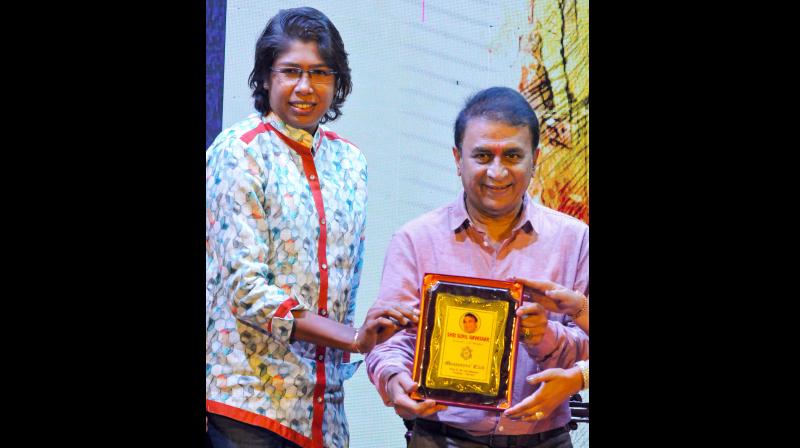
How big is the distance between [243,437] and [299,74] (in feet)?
4.03

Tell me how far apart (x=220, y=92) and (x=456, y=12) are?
855 mm

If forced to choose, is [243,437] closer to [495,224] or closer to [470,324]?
[470,324]

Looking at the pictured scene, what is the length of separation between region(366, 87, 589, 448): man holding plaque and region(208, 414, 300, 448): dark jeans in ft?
1.26

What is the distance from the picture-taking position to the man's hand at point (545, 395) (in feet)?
12.1

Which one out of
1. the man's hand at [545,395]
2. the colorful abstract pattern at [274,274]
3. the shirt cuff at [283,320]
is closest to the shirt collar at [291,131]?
the colorful abstract pattern at [274,274]

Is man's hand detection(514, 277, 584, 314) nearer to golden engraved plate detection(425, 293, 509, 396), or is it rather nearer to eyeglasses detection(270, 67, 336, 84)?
golden engraved plate detection(425, 293, 509, 396)

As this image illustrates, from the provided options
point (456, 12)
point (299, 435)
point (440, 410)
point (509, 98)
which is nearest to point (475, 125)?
point (509, 98)

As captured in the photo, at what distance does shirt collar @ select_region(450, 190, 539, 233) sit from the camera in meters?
3.79

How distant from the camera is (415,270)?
376 cm

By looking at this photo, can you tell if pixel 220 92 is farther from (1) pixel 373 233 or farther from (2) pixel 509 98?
(2) pixel 509 98

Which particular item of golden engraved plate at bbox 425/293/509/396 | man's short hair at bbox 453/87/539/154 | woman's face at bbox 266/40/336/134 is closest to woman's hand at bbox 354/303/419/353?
golden engraved plate at bbox 425/293/509/396

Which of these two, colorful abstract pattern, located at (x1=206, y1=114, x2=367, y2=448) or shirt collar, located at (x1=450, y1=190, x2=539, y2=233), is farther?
shirt collar, located at (x1=450, y1=190, x2=539, y2=233)

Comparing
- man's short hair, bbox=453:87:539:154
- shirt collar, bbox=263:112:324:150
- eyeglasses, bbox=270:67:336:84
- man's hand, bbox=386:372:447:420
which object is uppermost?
eyeglasses, bbox=270:67:336:84

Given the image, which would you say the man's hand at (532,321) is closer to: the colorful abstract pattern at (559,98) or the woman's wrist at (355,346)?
the colorful abstract pattern at (559,98)
